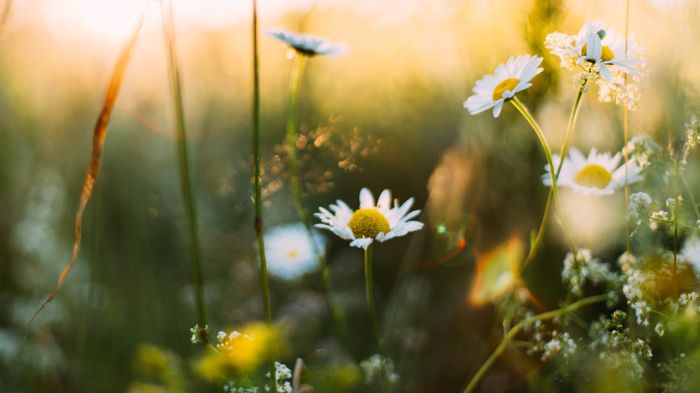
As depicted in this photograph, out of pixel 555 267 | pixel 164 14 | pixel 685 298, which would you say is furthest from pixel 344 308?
pixel 164 14

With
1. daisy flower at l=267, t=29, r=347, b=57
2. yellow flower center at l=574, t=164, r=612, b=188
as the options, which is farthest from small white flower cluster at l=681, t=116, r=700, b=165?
daisy flower at l=267, t=29, r=347, b=57

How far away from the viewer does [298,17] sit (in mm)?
1438

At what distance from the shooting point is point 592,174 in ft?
2.78

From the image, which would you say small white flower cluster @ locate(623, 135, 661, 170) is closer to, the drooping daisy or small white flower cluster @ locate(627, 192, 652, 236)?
small white flower cluster @ locate(627, 192, 652, 236)

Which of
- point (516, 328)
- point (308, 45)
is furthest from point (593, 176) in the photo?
point (308, 45)

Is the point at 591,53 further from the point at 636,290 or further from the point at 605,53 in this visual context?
the point at 636,290

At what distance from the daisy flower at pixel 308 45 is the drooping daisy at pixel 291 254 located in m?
0.45

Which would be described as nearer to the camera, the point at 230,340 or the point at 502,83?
the point at 230,340

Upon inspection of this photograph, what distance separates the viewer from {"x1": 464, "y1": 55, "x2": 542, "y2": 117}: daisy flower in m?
0.64

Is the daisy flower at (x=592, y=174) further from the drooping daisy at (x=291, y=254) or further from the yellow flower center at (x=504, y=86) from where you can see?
the drooping daisy at (x=291, y=254)

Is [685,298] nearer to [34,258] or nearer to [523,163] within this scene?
[523,163]

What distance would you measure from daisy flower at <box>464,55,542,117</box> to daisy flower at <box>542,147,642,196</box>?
139mm

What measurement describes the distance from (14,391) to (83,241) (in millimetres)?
579

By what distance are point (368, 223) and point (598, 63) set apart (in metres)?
0.28
